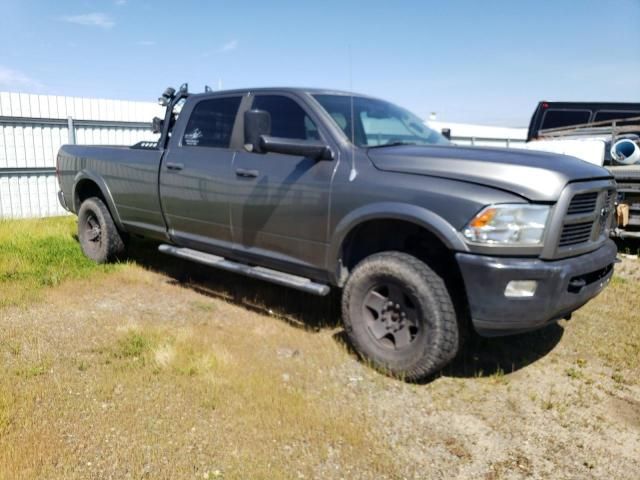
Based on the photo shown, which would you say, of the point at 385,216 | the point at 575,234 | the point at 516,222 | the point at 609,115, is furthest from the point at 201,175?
the point at 609,115

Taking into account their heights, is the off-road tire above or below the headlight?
below

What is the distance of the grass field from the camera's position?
2543 mm

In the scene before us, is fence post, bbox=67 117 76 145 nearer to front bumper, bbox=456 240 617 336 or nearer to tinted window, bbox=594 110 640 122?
front bumper, bbox=456 240 617 336

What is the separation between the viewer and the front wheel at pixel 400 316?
3.19 meters

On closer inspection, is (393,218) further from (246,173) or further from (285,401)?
(246,173)

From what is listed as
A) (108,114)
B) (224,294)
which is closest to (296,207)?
(224,294)

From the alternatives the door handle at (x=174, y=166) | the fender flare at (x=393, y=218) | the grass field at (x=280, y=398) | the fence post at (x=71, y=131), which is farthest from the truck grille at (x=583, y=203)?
A: the fence post at (x=71, y=131)

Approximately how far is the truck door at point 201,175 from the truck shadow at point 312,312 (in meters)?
0.69

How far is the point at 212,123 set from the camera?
4.73 metres

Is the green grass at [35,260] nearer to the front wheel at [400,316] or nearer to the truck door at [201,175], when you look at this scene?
the truck door at [201,175]

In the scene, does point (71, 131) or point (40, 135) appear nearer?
point (40, 135)

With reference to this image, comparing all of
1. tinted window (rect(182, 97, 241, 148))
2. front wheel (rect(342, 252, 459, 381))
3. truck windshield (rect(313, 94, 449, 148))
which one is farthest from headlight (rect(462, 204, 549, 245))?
tinted window (rect(182, 97, 241, 148))

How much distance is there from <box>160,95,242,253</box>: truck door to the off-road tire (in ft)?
4.10

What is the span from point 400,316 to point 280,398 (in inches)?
38.5
